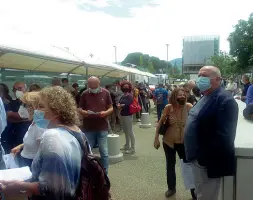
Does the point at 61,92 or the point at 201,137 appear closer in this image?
the point at 61,92

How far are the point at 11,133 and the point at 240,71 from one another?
133ft

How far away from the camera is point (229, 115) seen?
2797 mm

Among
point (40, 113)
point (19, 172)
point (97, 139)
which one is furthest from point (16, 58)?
point (19, 172)

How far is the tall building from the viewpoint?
91.7m

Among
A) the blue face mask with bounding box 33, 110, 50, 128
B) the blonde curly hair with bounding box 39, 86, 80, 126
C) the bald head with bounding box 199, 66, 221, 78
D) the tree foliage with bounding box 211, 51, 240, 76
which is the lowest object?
the blue face mask with bounding box 33, 110, 50, 128

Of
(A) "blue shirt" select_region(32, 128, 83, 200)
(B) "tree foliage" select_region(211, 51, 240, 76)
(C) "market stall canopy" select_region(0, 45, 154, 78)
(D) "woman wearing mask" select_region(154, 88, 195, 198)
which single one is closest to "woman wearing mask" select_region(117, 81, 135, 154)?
(C) "market stall canopy" select_region(0, 45, 154, 78)

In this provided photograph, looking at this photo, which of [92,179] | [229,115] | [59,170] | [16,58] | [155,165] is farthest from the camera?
[16,58]

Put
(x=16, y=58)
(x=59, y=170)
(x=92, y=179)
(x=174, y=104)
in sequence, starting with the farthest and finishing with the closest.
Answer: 1. (x=16, y=58)
2. (x=174, y=104)
3. (x=92, y=179)
4. (x=59, y=170)

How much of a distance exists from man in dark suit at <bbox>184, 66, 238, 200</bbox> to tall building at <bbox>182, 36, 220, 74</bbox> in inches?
3545

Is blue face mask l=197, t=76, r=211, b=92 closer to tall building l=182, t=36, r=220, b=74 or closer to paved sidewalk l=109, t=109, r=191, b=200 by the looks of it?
paved sidewalk l=109, t=109, r=191, b=200

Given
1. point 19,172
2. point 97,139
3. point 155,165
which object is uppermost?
point 19,172

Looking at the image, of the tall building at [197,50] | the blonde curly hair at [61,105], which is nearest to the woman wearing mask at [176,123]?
the blonde curly hair at [61,105]

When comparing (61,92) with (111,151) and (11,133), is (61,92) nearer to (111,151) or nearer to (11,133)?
(11,133)

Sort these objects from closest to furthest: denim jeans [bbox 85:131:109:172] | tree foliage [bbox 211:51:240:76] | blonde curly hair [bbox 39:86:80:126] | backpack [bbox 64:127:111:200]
Answer: backpack [bbox 64:127:111:200]
blonde curly hair [bbox 39:86:80:126]
denim jeans [bbox 85:131:109:172]
tree foliage [bbox 211:51:240:76]
